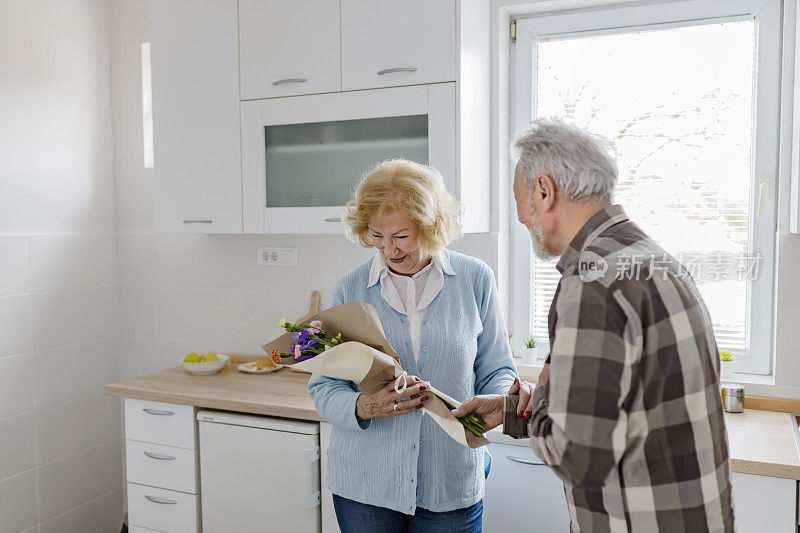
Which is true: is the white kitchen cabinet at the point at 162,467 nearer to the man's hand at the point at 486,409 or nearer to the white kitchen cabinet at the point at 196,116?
the white kitchen cabinet at the point at 196,116

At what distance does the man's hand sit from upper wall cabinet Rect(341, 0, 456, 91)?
1.11m

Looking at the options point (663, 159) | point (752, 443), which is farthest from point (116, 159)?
point (752, 443)

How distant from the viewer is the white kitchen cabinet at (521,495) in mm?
2010

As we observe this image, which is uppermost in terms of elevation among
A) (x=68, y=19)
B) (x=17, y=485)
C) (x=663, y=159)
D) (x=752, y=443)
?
(x=68, y=19)

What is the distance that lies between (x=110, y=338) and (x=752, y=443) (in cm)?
273

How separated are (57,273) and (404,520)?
6.75 feet

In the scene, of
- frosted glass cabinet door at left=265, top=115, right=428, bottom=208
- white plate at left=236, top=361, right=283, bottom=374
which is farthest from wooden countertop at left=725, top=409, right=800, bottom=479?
white plate at left=236, top=361, right=283, bottom=374

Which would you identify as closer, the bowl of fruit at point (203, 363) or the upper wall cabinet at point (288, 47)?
the upper wall cabinet at point (288, 47)

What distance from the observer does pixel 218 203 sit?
8.48 ft

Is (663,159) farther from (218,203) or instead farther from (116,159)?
(116,159)

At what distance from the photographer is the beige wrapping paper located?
1.41 meters

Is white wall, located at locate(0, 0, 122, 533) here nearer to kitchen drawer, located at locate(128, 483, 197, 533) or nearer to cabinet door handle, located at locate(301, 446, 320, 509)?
kitchen drawer, located at locate(128, 483, 197, 533)

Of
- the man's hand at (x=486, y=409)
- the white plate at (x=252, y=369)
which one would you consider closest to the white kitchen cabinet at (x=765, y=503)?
the man's hand at (x=486, y=409)

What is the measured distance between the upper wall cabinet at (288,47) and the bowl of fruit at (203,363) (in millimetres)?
1061
